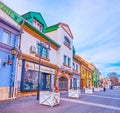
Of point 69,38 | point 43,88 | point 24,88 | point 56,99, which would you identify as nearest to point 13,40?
point 24,88

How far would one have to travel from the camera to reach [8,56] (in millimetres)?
Result: 12945

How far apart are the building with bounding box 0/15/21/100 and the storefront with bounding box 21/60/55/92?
5.63 feet

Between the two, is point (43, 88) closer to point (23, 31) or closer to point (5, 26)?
point (23, 31)

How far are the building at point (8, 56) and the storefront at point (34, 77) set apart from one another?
172 centimetres

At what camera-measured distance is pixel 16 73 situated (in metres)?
13.9

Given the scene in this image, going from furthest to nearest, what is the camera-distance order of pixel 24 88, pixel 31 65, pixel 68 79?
pixel 68 79 < pixel 31 65 < pixel 24 88

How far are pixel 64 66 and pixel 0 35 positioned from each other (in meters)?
14.4

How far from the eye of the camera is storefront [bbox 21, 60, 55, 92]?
15213 millimetres

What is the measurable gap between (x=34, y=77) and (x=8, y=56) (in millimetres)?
5119

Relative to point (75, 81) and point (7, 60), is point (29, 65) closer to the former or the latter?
point (7, 60)

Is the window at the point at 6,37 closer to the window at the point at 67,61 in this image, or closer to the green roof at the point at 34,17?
the green roof at the point at 34,17

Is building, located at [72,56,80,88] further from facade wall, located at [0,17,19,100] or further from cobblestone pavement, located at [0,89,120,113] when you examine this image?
facade wall, located at [0,17,19,100]

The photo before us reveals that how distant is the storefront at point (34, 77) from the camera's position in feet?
49.9

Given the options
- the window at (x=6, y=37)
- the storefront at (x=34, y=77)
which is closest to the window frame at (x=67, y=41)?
the storefront at (x=34, y=77)
